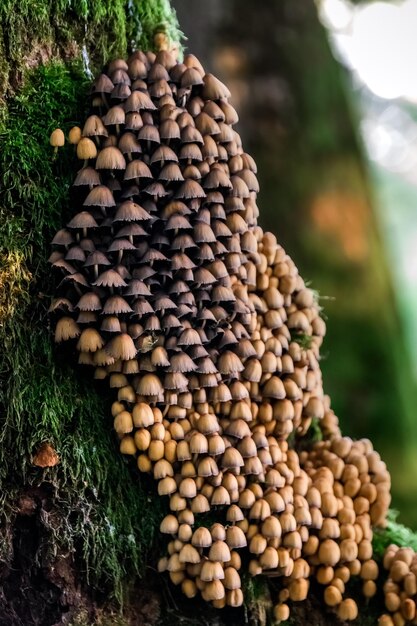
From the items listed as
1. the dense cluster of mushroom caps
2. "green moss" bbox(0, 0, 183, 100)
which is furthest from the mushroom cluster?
"green moss" bbox(0, 0, 183, 100)

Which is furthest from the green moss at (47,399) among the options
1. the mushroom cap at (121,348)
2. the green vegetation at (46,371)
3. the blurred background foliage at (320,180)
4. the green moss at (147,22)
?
the blurred background foliage at (320,180)

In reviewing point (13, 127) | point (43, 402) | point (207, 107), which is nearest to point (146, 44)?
point (207, 107)

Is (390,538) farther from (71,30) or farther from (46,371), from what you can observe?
(71,30)

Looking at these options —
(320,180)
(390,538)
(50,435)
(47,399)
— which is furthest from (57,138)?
(320,180)

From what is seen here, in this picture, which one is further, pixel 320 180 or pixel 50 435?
pixel 320 180

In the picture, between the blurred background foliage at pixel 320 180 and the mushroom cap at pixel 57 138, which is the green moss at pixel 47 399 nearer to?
the mushroom cap at pixel 57 138

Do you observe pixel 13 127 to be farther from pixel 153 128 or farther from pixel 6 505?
pixel 6 505
